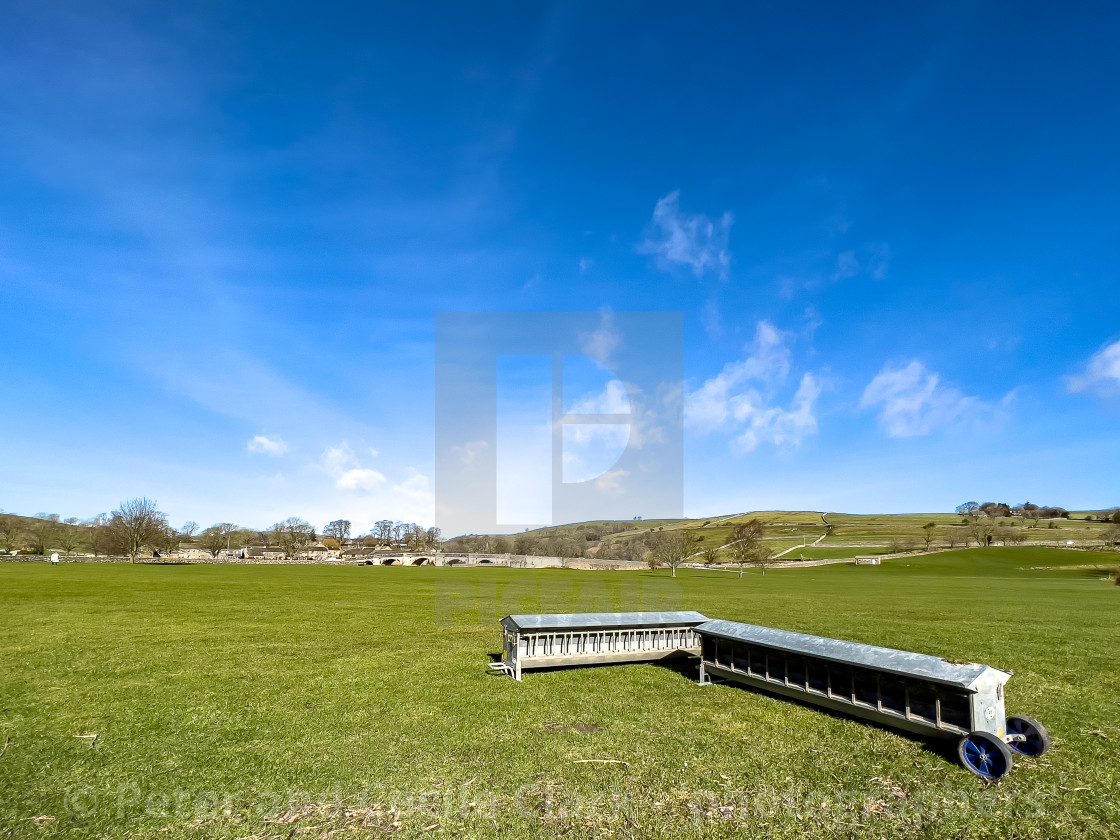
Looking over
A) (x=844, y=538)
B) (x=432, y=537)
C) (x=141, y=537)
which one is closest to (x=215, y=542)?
(x=141, y=537)

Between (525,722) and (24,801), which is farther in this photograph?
(525,722)

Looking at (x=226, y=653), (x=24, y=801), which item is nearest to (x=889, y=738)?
(x=24, y=801)

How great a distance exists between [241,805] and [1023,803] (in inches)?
322

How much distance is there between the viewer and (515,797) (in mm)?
6047

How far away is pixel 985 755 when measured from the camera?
6.53 metres

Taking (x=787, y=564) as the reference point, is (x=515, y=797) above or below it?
above

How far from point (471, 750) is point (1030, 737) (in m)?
7.25

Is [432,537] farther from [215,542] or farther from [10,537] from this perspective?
[10,537]

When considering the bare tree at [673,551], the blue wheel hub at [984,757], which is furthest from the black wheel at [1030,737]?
the bare tree at [673,551]

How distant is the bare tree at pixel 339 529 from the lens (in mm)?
169500

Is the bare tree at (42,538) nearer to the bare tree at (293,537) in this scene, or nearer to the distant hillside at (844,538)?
the bare tree at (293,537)

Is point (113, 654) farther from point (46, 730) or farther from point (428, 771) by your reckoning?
point (428, 771)

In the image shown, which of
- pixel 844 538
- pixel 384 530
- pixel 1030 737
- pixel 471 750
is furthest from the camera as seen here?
pixel 384 530

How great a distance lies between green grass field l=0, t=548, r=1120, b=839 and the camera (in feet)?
18.2
